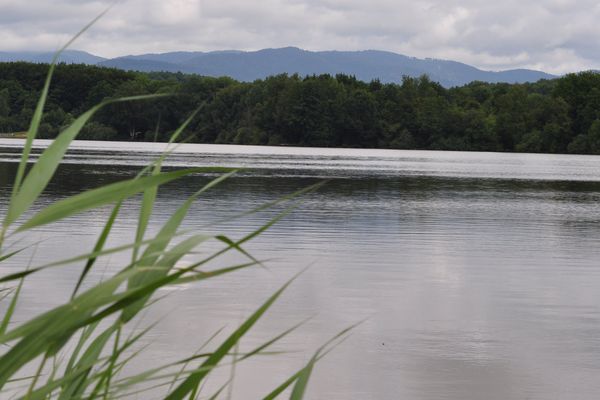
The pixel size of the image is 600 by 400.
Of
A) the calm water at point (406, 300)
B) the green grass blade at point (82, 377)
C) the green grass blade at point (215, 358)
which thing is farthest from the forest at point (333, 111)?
the green grass blade at point (215, 358)

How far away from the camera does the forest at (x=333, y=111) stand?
113000 millimetres

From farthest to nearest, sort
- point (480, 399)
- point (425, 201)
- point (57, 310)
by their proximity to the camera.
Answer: point (425, 201)
point (480, 399)
point (57, 310)

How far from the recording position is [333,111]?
12794 cm

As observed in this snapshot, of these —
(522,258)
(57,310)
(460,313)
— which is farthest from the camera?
(522,258)

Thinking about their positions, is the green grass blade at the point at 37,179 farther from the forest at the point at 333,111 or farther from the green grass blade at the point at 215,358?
the forest at the point at 333,111

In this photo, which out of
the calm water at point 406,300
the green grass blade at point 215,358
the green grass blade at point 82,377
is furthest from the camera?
the calm water at point 406,300

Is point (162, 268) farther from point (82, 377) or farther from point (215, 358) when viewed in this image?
point (82, 377)

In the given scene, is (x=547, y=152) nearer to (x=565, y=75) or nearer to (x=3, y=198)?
(x=565, y=75)

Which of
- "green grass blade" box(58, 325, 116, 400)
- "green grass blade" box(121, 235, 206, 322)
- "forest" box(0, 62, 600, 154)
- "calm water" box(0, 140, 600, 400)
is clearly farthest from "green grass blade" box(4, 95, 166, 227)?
"forest" box(0, 62, 600, 154)

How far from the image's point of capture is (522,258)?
16484mm

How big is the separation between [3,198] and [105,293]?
25.3 meters

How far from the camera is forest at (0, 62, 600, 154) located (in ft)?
371

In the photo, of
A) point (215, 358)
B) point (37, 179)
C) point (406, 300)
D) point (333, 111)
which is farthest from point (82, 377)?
point (333, 111)

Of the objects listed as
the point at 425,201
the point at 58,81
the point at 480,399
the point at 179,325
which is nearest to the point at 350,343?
the point at 179,325
